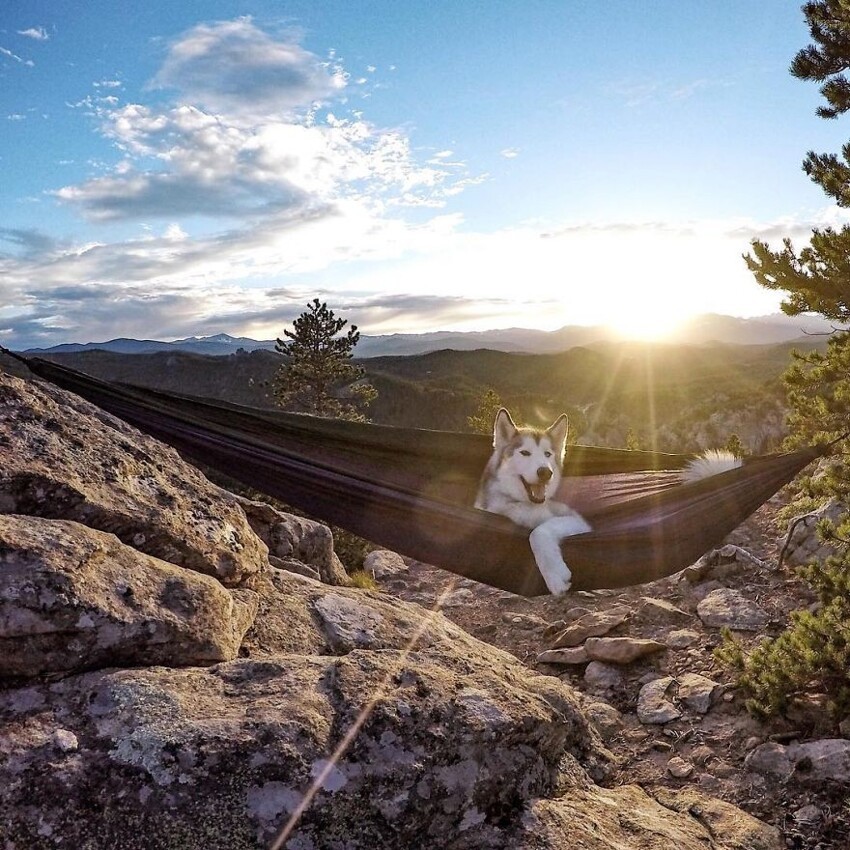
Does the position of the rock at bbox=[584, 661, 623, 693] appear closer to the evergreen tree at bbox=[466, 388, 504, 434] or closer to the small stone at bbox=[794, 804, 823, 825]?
the small stone at bbox=[794, 804, 823, 825]

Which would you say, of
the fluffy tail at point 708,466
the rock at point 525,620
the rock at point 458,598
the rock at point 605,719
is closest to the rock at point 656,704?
the rock at point 605,719

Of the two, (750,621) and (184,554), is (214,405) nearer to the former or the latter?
(184,554)

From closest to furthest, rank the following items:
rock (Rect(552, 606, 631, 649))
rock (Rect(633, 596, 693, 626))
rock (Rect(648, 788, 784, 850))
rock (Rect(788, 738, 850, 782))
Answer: rock (Rect(648, 788, 784, 850)), rock (Rect(788, 738, 850, 782)), rock (Rect(552, 606, 631, 649)), rock (Rect(633, 596, 693, 626))

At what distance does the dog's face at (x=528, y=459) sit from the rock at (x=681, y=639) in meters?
1.77

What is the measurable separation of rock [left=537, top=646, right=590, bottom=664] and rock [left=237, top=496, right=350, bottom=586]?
1761 millimetres

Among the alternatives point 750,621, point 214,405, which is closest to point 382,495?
point 214,405

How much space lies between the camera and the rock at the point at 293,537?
401 cm

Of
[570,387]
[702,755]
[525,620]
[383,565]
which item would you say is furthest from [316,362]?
[570,387]

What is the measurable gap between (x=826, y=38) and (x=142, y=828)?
671 centimetres

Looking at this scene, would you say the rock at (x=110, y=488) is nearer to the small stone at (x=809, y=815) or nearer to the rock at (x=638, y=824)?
the rock at (x=638, y=824)

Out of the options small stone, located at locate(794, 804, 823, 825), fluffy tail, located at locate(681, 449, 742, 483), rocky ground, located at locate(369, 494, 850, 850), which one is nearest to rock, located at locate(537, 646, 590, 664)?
rocky ground, located at locate(369, 494, 850, 850)

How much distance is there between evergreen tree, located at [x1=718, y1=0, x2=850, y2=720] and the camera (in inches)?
151

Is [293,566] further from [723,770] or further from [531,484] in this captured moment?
[723,770]

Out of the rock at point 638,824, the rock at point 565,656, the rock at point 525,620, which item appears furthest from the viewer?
the rock at point 525,620
